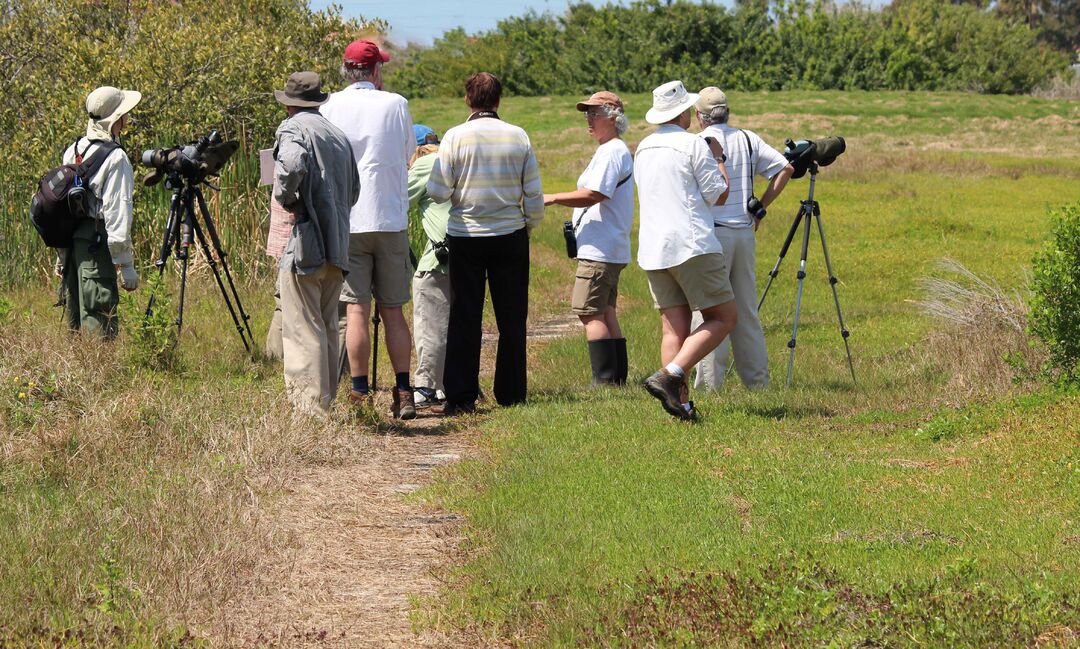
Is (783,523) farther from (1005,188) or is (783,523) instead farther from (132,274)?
(1005,188)

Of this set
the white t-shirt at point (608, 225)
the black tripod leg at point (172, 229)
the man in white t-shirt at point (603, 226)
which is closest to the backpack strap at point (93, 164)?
the black tripod leg at point (172, 229)

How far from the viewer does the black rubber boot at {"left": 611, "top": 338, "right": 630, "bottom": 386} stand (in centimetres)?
939

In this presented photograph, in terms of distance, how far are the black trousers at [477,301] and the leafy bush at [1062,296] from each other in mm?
3122

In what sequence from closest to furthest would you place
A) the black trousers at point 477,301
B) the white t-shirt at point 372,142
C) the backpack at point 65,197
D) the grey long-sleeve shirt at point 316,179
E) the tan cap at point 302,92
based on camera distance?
the grey long-sleeve shirt at point 316,179, the tan cap at point 302,92, the white t-shirt at point 372,142, the black trousers at point 477,301, the backpack at point 65,197

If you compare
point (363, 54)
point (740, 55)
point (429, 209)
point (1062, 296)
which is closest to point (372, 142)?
point (363, 54)

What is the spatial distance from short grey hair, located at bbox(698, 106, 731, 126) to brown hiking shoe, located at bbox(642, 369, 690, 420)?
1971 millimetres

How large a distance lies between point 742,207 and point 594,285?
112 cm

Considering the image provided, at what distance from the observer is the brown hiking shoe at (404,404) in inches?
328

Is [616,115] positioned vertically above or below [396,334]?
above

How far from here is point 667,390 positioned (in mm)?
7566

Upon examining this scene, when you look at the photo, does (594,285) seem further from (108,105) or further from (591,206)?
(108,105)

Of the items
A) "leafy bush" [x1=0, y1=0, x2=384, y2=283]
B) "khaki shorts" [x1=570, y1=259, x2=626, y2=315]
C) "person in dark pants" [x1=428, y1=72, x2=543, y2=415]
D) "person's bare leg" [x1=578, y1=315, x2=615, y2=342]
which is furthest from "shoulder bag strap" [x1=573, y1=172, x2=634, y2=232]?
"leafy bush" [x1=0, y1=0, x2=384, y2=283]

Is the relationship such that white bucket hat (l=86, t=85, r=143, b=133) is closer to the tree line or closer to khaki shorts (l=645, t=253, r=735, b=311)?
khaki shorts (l=645, t=253, r=735, b=311)

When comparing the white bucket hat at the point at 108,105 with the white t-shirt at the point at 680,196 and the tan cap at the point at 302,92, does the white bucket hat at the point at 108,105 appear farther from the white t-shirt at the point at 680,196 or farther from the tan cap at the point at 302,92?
the white t-shirt at the point at 680,196
